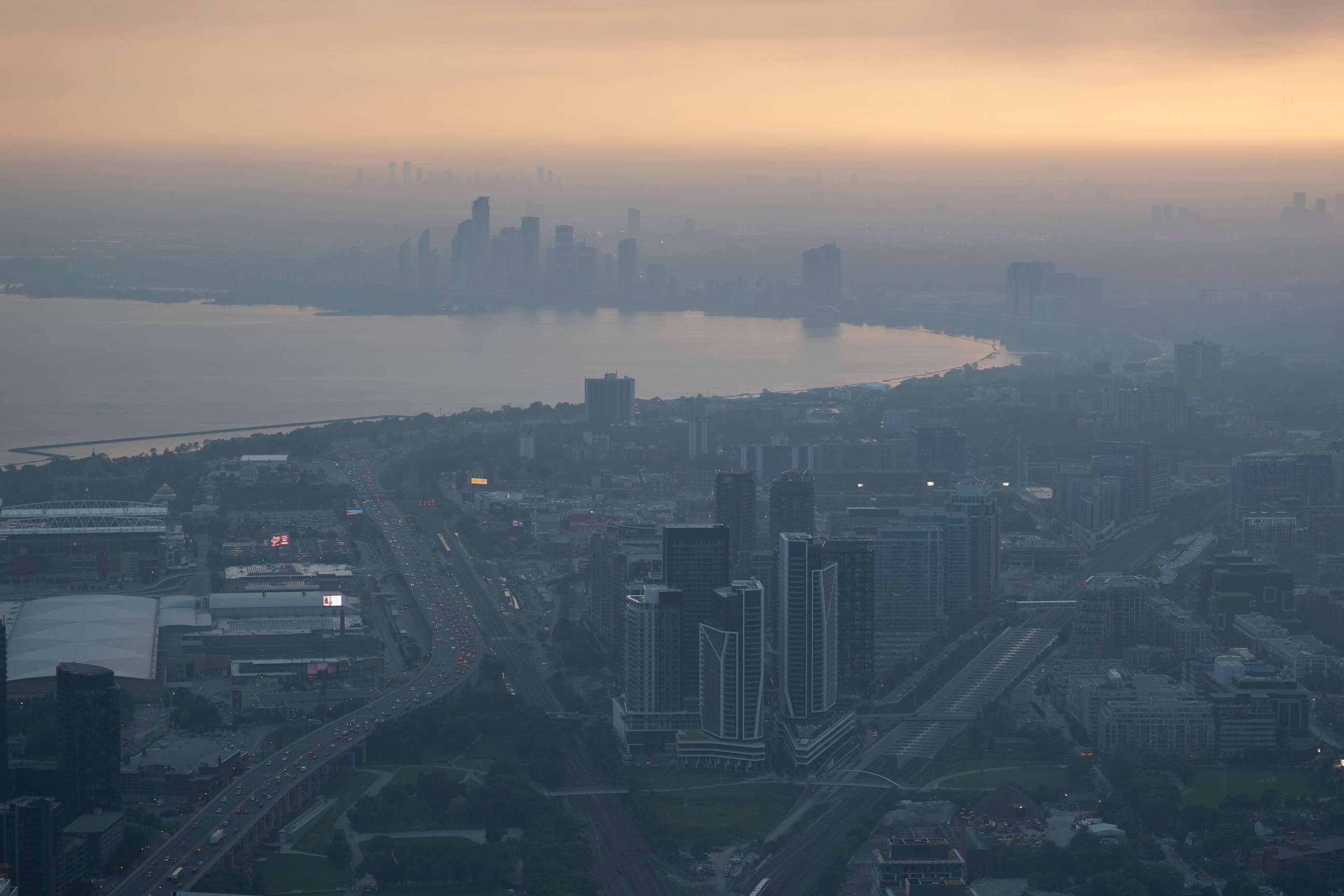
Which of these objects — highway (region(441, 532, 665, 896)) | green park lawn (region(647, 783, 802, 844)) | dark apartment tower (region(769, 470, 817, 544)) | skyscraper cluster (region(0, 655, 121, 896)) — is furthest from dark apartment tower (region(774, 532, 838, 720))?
skyscraper cluster (region(0, 655, 121, 896))

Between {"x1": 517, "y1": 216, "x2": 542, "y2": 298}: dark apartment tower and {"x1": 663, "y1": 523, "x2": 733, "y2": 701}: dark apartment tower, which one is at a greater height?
{"x1": 517, "y1": 216, "x2": 542, "y2": 298}: dark apartment tower

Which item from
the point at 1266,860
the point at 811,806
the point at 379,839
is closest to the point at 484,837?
the point at 379,839

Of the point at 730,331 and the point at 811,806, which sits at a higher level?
the point at 730,331

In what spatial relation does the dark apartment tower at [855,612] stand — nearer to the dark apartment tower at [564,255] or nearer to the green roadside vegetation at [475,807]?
the green roadside vegetation at [475,807]

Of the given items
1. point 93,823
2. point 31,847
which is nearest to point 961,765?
point 93,823

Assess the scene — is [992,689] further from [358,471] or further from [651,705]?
[358,471]

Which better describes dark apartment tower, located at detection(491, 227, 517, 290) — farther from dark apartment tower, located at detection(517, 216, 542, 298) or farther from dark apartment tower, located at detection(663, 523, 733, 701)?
dark apartment tower, located at detection(663, 523, 733, 701)
